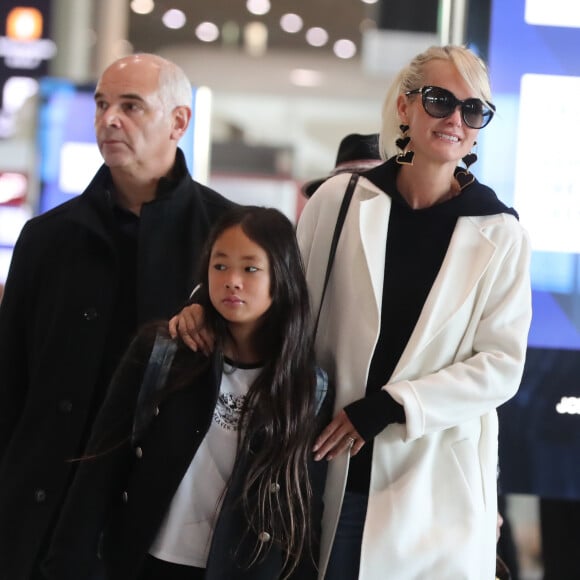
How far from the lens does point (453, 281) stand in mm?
2221

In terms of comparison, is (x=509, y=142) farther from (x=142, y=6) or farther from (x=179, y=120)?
(x=142, y=6)

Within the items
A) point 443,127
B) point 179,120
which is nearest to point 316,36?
point 179,120

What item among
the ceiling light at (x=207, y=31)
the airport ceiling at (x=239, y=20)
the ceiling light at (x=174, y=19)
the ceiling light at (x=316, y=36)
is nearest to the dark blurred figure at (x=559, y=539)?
the airport ceiling at (x=239, y=20)

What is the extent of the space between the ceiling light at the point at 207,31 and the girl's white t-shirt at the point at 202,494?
11144 mm

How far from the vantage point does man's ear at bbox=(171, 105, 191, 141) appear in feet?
9.09

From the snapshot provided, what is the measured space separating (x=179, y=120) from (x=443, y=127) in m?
0.87

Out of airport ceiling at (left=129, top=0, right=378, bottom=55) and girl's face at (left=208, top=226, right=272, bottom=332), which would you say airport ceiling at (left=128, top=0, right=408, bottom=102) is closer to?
airport ceiling at (left=129, top=0, right=378, bottom=55)

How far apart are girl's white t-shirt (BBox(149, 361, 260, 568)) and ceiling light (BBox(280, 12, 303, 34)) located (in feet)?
37.5

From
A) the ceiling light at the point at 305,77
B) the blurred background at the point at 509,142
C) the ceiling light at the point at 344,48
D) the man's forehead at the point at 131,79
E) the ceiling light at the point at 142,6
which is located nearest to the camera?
the man's forehead at the point at 131,79

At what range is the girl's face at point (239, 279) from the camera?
2.09 metres

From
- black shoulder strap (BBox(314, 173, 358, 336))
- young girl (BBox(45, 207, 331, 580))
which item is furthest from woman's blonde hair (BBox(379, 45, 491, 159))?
young girl (BBox(45, 207, 331, 580))

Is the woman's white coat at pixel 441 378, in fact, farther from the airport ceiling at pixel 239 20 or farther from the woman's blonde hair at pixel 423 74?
the airport ceiling at pixel 239 20

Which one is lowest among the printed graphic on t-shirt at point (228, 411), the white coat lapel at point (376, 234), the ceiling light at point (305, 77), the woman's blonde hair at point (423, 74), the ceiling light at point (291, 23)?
the printed graphic on t-shirt at point (228, 411)

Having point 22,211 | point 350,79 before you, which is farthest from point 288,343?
point 350,79
